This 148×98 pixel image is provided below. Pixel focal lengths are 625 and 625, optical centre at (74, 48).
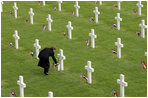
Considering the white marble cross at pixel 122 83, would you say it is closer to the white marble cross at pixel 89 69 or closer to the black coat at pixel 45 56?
the white marble cross at pixel 89 69

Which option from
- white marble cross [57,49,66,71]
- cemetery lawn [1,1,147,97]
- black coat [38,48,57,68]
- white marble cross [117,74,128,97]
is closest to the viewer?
white marble cross [117,74,128,97]

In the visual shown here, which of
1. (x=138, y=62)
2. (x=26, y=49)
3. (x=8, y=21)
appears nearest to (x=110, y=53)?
(x=138, y=62)

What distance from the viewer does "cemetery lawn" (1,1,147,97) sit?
1006 inches

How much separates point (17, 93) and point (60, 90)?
5.71 ft

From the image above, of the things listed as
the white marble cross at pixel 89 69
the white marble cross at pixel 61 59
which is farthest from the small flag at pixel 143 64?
the white marble cross at pixel 61 59

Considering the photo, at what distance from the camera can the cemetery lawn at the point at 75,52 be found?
1006 inches

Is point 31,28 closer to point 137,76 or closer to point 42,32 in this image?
point 42,32

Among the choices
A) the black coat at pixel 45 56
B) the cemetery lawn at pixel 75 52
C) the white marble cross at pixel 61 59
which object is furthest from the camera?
the white marble cross at pixel 61 59

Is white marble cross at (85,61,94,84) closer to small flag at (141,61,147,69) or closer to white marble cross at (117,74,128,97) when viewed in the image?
white marble cross at (117,74,128,97)

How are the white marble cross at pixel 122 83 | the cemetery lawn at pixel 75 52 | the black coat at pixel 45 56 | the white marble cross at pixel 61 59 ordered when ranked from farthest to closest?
the white marble cross at pixel 61 59
the black coat at pixel 45 56
the cemetery lawn at pixel 75 52
the white marble cross at pixel 122 83

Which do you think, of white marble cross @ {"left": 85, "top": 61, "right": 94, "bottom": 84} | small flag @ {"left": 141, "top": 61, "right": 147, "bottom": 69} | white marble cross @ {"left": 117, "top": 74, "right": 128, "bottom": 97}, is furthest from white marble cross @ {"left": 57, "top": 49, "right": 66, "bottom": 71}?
white marble cross @ {"left": 117, "top": 74, "right": 128, "bottom": 97}

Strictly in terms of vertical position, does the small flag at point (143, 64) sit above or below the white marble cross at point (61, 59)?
below

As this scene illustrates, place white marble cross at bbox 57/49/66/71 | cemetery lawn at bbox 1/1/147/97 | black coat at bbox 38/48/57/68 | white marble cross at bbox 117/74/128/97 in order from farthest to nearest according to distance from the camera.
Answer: white marble cross at bbox 57/49/66/71, black coat at bbox 38/48/57/68, cemetery lawn at bbox 1/1/147/97, white marble cross at bbox 117/74/128/97

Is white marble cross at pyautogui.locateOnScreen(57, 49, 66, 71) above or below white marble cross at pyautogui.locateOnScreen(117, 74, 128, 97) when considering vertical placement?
above
